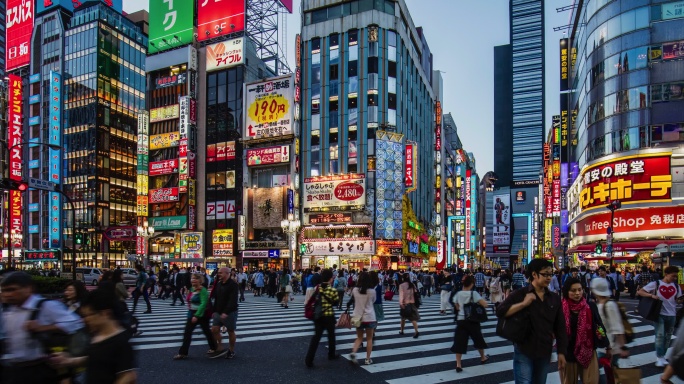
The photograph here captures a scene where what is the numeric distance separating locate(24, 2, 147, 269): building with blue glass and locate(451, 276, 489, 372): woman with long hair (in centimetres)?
6688

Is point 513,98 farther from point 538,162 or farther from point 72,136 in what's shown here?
point 72,136

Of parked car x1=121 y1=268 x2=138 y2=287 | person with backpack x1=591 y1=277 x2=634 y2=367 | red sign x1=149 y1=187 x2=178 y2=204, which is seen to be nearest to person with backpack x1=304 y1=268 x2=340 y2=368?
person with backpack x1=591 y1=277 x2=634 y2=367

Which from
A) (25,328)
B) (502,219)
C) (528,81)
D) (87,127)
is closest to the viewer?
(25,328)

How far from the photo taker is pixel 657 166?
35219 millimetres

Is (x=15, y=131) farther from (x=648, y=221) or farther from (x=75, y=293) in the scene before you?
(x=648, y=221)

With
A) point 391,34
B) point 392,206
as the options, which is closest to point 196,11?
point 391,34

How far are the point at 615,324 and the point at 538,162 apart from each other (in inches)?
7955

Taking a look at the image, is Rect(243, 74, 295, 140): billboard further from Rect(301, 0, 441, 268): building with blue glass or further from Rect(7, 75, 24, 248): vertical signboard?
Rect(7, 75, 24, 248): vertical signboard

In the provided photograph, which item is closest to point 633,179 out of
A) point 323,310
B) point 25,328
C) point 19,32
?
point 323,310

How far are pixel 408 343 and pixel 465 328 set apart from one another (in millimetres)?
2917

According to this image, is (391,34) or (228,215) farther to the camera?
(228,215)

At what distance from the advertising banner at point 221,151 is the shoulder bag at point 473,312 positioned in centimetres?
4965

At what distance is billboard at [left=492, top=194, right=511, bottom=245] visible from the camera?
8412cm

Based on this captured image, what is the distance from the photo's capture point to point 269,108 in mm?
53625
